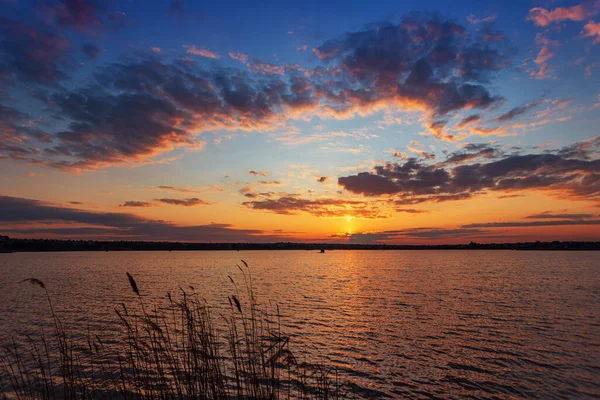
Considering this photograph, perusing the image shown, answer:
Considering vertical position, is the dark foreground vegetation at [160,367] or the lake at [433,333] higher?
the dark foreground vegetation at [160,367]

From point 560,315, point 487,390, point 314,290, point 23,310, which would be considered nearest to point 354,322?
point 487,390

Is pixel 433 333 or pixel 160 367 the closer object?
pixel 160 367

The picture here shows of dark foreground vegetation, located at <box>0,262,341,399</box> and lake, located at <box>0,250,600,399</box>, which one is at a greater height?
dark foreground vegetation, located at <box>0,262,341,399</box>

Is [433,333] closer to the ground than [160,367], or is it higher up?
closer to the ground

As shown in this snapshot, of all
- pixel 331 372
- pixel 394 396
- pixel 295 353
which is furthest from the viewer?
pixel 295 353

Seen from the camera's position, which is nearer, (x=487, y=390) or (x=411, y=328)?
(x=487, y=390)

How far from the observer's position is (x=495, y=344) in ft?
89.9

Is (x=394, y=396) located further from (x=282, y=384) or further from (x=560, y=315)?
(x=560, y=315)

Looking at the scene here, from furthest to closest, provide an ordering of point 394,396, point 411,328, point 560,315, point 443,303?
point 443,303
point 560,315
point 411,328
point 394,396

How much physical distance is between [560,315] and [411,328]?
18.9m

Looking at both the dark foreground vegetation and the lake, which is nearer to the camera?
the dark foreground vegetation

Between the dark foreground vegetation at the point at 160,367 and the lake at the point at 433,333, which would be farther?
the lake at the point at 433,333

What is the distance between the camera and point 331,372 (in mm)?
20891

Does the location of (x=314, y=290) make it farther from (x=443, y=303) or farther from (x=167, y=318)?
(x=167, y=318)
